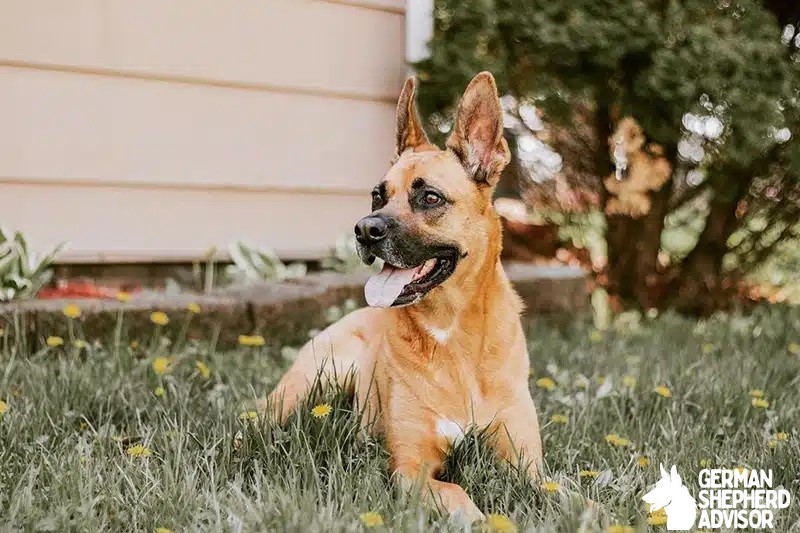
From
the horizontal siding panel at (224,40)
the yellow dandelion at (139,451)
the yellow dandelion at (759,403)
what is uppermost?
the horizontal siding panel at (224,40)

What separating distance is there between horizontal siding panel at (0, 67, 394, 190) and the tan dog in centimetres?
250

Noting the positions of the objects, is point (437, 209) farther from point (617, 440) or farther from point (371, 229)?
point (617, 440)

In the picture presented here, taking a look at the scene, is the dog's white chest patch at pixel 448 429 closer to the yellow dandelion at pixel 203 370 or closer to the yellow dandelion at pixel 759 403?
the yellow dandelion at pixel 203 370

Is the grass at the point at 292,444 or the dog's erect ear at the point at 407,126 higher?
the dog's erect ear at the point at 407,126

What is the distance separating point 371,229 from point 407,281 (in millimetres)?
188

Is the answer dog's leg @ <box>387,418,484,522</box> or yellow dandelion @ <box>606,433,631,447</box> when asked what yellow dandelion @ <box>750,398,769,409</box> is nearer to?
yellow dandelion @ <box>606,433,631,447</box>

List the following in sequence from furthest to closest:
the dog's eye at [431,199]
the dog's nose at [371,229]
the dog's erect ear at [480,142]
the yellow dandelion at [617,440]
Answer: the yellow dandelion at [617,440] → the dog's erect ear at [480,142] → the dog's eye at [431,199] → the dog's nose at [371,229]

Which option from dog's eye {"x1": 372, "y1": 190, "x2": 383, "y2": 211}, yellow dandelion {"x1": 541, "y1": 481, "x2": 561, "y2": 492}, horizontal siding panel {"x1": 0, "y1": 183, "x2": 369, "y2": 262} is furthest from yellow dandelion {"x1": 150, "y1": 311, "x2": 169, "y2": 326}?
yellow dandelion {"x1": 541, "y1": 481, "x2": 561, "y2": 492}

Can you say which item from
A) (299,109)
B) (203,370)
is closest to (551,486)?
(203,370)

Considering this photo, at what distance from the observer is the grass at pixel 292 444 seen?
229 centimetres

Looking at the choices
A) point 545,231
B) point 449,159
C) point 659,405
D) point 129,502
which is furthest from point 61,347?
point 545,231

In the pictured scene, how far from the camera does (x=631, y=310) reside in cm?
658

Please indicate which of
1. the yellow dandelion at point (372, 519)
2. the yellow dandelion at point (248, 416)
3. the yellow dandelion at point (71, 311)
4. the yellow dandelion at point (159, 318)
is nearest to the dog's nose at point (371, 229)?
the yellow dandelion at point (248, 416)

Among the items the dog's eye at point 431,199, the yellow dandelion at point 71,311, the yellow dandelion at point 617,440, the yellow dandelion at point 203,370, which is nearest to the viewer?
the dog's eye at point 431,199
